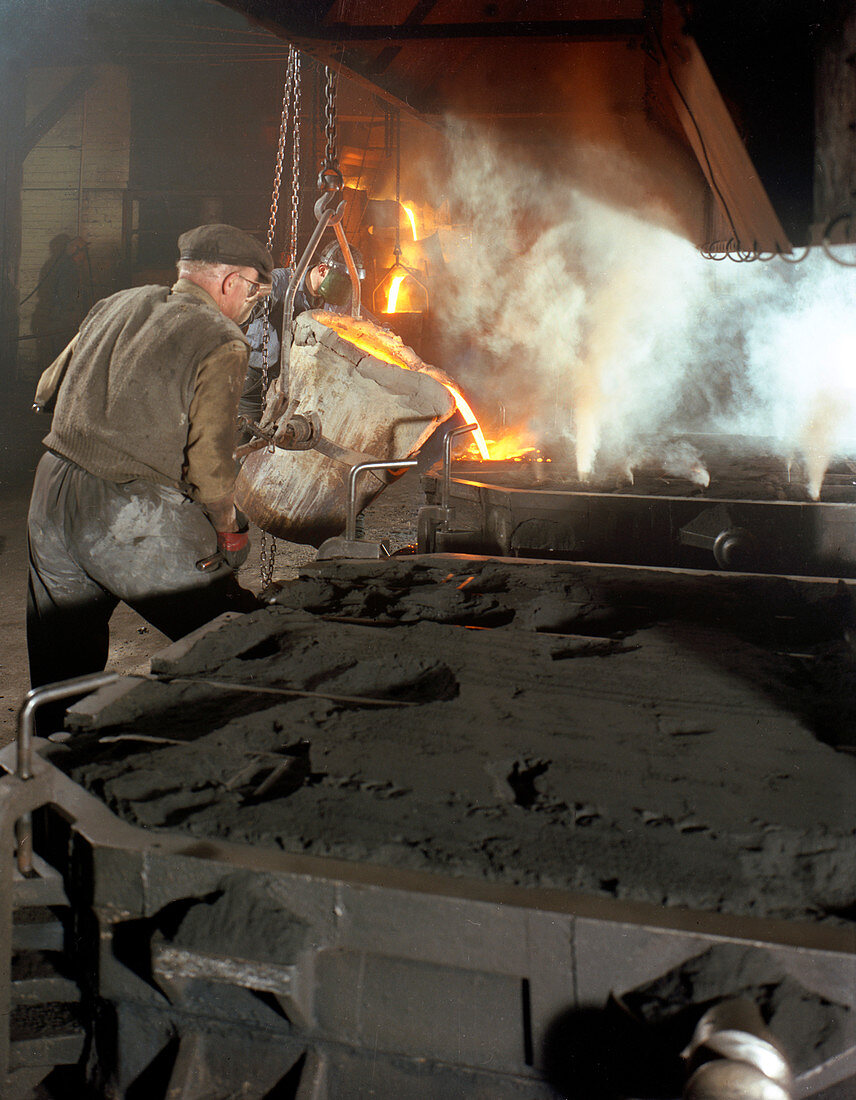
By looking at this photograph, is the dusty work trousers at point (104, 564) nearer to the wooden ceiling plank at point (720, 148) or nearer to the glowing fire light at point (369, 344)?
the glowing fire light at point (369, 344)

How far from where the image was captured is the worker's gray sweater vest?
3.22 metres

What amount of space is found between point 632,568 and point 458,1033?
2163 millimetres

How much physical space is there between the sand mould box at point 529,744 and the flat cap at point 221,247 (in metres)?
1.60

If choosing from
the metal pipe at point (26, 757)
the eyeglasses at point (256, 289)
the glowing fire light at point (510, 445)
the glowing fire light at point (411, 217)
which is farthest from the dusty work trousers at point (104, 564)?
the glowing fire light at point (411, 217)

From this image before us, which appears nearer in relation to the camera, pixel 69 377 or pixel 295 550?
pixel 69 377

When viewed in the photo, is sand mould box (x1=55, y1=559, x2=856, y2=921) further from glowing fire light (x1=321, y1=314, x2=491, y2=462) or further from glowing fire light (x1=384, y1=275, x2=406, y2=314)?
glowing fire light (x1=384, y1=275, x2=406, y2=314)

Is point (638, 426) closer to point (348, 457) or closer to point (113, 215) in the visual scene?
point (348, 457)

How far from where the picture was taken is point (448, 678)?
7.38ft

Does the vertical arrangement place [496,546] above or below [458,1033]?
above

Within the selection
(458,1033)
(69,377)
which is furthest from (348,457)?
(458,1033)

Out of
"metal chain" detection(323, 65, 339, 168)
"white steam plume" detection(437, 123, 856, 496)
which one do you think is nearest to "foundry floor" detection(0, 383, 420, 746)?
"white steam plume" detection(437, 123, 856, 496)

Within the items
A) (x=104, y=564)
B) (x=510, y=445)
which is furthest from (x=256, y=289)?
(x=510, y=445)

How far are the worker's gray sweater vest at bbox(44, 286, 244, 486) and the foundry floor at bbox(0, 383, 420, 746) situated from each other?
42.3 inches

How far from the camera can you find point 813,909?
1.37 m
